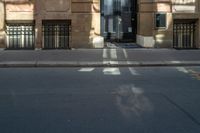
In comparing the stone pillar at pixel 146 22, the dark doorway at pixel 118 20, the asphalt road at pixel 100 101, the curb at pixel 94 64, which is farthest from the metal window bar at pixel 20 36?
the asphalt road at pixel 100 101

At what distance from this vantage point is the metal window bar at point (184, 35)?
2142cm

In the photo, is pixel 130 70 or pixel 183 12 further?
pixel 183 12

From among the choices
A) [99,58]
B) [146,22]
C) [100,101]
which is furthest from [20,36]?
[100,101]

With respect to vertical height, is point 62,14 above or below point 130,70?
above

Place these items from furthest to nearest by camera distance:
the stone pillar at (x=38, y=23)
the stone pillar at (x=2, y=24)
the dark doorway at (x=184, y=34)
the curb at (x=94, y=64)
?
the dark doorway at (x=184, y=34) < the stone pillar at (x=38, y=23) < the stone pillar at (x=2, y=24) < the curb at (x=94, y=64)

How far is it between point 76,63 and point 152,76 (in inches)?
140

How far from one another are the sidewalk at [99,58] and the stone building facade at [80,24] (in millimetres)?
787

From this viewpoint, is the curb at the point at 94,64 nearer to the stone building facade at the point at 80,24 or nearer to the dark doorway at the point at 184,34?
the stone building facade at the point at 80,24

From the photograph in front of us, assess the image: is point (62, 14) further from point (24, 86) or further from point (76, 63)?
point (24, 86)

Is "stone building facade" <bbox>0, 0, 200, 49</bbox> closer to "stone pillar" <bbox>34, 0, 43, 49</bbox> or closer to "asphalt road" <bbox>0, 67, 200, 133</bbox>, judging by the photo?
"stone pillar" <bbox>34, 0, 43, 49</bbox>

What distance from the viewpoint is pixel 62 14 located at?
20625mm

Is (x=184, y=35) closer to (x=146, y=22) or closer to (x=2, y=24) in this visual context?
(x=146, y=22)

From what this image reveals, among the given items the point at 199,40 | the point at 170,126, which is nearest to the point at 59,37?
the point at 199,40

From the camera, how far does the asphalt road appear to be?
7.41 metres
